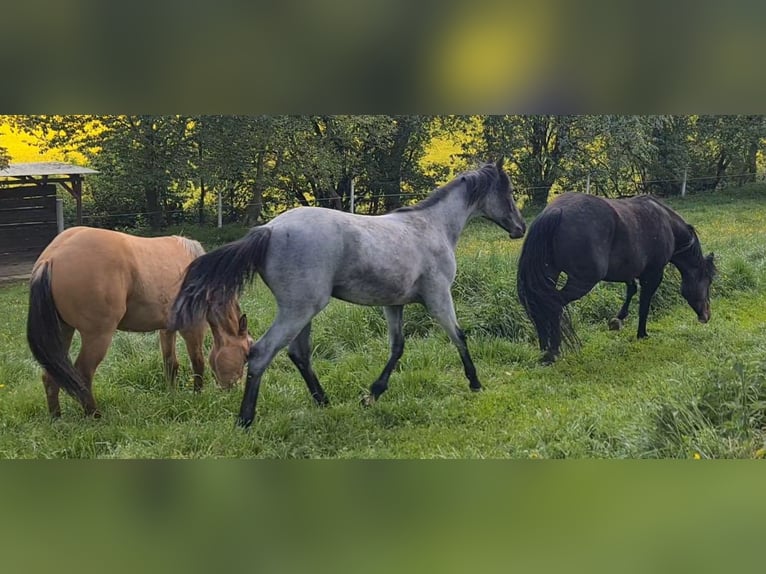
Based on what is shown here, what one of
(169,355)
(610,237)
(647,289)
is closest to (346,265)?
(169,355)

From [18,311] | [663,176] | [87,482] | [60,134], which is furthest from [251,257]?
[663,176]

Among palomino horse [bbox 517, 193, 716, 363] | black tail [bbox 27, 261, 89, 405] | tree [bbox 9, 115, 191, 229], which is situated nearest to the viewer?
tree [bbox 9, 115, 191, 229]

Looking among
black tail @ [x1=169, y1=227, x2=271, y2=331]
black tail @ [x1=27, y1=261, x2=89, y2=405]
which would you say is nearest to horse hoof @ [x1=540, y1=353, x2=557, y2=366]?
black tail @ [x1=169, y1=227, x2=271, y2=331]

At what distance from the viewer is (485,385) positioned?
154 inches

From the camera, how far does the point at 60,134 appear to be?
3180 mm

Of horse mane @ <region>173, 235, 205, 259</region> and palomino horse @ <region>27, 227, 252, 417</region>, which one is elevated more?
horse mane @ <region>173, 235, 205, 259</region>

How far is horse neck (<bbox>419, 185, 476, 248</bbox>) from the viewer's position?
12.7ft

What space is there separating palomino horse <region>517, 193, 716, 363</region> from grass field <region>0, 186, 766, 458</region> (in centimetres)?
16

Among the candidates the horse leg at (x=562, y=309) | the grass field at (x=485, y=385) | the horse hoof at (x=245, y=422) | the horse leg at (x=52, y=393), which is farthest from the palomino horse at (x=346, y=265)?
the horse leg at (x=52, y=393)

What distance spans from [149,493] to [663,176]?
454cm

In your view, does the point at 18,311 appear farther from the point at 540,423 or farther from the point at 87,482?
the point at 540,423

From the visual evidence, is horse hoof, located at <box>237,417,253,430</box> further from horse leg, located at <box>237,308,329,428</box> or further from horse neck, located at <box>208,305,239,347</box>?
horse neck, located at <box>208,305,239,347</box>

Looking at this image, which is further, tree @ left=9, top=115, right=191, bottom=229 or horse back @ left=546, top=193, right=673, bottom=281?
horse back @ left=546, top=193, right=673, bottom=281

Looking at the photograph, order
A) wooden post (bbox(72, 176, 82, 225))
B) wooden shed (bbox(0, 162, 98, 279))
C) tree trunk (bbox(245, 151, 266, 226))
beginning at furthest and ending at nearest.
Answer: tree trunk (bbox(245, 151, 266, 226))
wooden post (bbox(72, 176, 82, 225))
wooden shed (bbox(0, 162, 98, 279))
